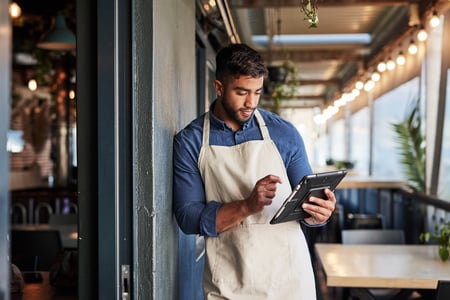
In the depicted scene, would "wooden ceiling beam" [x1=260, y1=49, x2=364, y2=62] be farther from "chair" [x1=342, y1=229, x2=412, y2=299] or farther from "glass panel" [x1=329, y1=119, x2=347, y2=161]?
"glass panel" [x1=329, y1=119, x2=347, y2=161]

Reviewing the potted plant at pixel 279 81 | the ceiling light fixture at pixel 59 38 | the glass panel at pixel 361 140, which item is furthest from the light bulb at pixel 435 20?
the glass panel at pixel 361 140

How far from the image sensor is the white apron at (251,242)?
236 cm

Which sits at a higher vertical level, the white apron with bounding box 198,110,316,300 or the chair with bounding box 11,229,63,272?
the white apron with bounding box 198,110,316,300

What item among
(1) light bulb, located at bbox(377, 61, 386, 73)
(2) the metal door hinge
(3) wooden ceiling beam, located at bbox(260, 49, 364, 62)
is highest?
(3) wooden ceiling beam, located at bbox(260, 49, 364, 62)

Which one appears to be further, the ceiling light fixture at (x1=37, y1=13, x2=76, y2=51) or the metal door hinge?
the ceiling light fixture at (x1=37, y1=13, x2=76, y2=51)

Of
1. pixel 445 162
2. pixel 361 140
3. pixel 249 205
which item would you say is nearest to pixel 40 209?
pixel 445 162

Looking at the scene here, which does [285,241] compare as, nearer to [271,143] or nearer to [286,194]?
[286,194]

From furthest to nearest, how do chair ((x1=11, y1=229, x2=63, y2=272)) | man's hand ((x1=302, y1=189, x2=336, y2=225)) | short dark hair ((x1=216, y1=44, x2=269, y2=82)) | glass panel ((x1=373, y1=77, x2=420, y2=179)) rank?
glass panel ((x1=373, y1=77, x2=420, y2=179)) < chair ((x1=11, y1=229, x2=63, y2=272)) < short dark hair ((x1=216, y1=44, x2=269, y2=82)) < man's hand ((x1=302, y1=189, x2=336, y2=225))

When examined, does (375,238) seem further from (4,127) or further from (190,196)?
(4,127)

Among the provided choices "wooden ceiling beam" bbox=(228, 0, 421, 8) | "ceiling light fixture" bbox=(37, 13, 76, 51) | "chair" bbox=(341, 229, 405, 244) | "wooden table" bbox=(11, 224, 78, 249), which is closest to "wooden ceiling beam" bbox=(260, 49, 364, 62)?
"wooden ceiling beam" bbox=(228, 0, 421, 8)

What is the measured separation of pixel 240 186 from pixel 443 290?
1.02 metres

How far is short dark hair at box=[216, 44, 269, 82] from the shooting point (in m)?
2.31

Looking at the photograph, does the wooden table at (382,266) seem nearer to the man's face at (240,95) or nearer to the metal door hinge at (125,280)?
the man's face at (240,95)

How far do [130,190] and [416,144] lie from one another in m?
5.66
